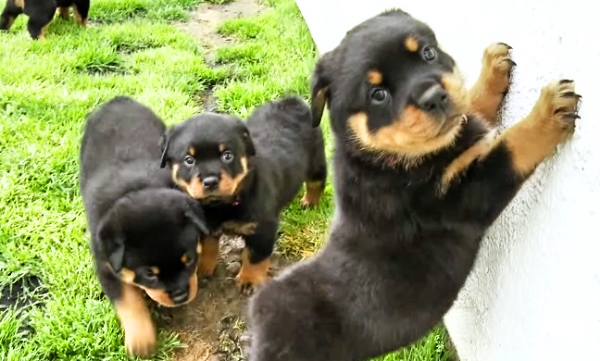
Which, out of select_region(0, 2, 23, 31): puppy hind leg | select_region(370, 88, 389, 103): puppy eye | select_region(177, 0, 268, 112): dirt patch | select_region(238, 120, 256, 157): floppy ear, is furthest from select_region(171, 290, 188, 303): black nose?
select_region(0, 2, 23, 31): puppy hind leg

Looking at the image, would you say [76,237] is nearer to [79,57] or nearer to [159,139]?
[159,139]

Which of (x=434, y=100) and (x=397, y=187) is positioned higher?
(x=434, y=100)

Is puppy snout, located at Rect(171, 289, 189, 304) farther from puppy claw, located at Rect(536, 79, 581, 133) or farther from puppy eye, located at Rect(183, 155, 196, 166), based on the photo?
puppy claw, located at Rect(536, 79, 581, 133)

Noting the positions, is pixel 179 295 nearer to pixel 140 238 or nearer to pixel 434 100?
pixel 140 238

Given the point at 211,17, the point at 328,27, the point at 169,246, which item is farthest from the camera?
the point at 211,17

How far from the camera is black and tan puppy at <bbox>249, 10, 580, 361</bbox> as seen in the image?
1.88 metres

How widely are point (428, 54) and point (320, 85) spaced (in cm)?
34

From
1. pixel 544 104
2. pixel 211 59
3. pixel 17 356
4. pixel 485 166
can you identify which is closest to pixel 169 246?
pixel 17 356

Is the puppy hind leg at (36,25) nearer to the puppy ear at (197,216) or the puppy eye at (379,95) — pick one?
the puppy ear at (197,216)

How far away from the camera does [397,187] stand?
2029 millimetres

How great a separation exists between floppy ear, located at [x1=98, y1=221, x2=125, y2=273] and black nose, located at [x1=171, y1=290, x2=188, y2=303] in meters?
0.24

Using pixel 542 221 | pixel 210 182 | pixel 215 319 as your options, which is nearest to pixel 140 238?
pixel 210 182

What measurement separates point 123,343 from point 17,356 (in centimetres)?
40

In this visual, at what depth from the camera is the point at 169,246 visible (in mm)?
2789
